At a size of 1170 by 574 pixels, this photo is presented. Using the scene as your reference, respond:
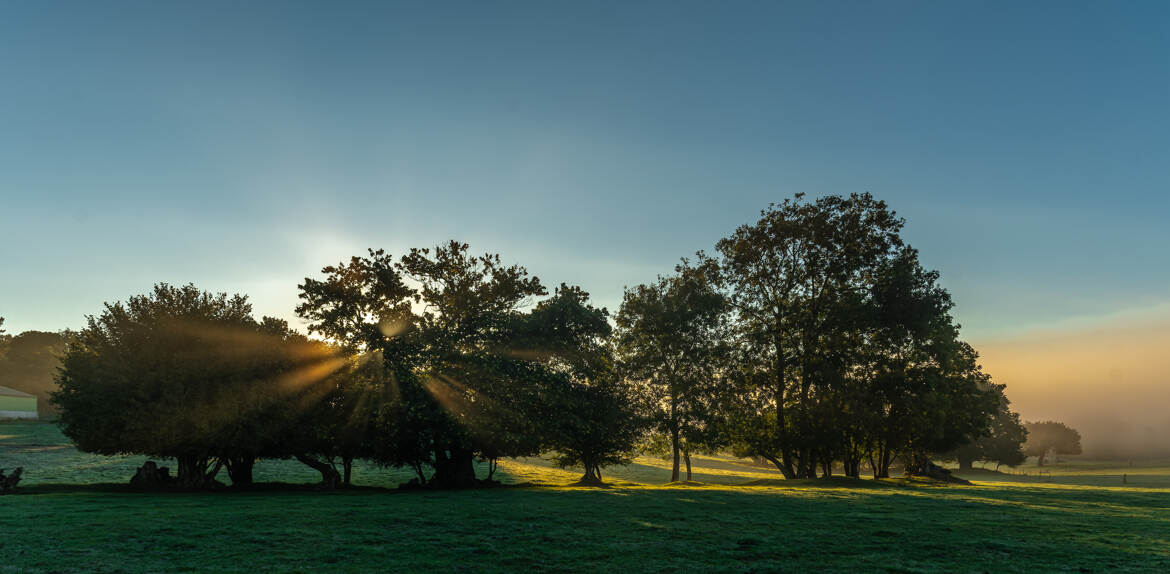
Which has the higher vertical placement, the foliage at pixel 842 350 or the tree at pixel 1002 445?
the foliage at pixel 842 350

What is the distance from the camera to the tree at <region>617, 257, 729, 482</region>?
53.2m

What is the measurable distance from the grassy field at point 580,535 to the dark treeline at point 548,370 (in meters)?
8.58

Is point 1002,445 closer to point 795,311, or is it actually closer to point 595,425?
point 795,311

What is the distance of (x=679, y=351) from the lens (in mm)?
54781

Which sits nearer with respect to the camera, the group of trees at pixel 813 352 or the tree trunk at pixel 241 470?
the tree trunk at pixel 241 470

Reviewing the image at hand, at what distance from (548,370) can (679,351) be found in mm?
17255

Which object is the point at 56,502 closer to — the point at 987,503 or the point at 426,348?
the point at 426,348

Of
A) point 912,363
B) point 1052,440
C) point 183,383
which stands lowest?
point 1052,440

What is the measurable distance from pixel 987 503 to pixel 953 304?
90.6 feet

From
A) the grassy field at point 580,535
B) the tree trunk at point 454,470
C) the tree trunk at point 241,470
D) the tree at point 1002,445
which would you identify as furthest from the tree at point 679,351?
the tree at point 1002,445

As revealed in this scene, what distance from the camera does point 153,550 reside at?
46.5 ft

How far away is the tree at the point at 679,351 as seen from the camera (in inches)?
2096

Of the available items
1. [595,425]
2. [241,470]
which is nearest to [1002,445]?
[595,425]

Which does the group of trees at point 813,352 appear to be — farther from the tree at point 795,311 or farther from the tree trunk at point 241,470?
the tree trunk at point 241,470
